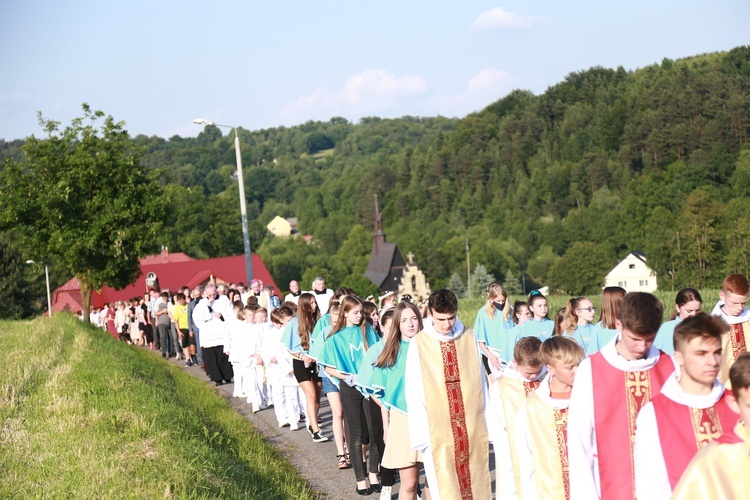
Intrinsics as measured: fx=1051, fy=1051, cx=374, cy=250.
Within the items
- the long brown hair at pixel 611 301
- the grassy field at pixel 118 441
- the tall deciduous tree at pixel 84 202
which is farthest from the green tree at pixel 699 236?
the long brown hair at pixel 611 301

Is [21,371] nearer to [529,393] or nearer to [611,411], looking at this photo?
[529,393]

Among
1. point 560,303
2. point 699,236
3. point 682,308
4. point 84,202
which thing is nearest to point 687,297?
point 682,308

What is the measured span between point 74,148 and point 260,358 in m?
16.5

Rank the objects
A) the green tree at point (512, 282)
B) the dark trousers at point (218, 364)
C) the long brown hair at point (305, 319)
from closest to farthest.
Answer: the long brown hair at point (305, 319)
the dark trousers at point (218, 364)
the green tree at point (512, 282)

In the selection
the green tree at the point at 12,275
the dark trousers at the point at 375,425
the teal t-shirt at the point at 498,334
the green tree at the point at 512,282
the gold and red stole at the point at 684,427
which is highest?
the gold and red stole at the point at 684,427

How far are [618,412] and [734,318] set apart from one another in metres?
4.21

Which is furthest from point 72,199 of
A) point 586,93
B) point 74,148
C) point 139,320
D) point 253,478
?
point 586,93

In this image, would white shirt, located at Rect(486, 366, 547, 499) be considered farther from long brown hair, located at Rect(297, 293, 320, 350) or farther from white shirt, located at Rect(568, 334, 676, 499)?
long brown hair, located at Rect(297, 293, 320, 350)

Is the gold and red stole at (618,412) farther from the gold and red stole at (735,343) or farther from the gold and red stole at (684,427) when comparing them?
the gold and red stole at (735,343)

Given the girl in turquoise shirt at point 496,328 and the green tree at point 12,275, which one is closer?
the girl in turquoise shirt at point 496,328

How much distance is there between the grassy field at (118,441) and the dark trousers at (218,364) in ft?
10.6

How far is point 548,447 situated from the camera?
5.77 meters

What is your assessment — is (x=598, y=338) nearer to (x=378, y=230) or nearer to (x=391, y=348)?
(x=391, y=348)

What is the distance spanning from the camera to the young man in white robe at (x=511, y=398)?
644 centimetres
